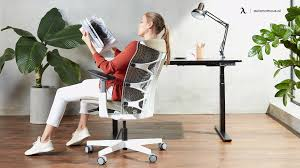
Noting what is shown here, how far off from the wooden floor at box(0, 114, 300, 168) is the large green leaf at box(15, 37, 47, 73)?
67 cm

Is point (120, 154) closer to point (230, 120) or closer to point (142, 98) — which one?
point (142, 98)

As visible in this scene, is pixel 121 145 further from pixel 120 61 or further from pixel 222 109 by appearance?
pixel 222 109

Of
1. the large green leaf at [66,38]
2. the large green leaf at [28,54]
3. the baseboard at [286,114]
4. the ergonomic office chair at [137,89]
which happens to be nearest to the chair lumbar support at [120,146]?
the ergonomic office chair at [137,89]

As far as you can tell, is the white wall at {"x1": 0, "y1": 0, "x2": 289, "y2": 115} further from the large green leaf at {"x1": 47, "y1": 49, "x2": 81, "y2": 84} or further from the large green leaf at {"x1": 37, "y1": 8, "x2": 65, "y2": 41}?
the large green leaf at {"x1": 47, "y1": 49, "x2": 81, "y2": 84}

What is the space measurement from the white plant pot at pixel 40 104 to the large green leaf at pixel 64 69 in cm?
36

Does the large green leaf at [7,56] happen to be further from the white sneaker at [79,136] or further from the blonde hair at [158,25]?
the blonde hair at [158,25]

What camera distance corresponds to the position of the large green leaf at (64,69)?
17.9 feet

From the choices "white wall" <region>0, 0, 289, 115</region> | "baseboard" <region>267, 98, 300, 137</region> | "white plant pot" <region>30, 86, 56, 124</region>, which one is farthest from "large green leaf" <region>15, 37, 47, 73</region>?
"baseboard" <region>267, 98, 300, 137</region>

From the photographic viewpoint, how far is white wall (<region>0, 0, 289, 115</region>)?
20.3 feet

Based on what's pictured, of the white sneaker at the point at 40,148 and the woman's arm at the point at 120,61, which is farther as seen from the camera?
the white sneaker at the point at 40,148

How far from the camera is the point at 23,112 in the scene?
6328 mm

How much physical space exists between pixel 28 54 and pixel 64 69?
1.48 ft

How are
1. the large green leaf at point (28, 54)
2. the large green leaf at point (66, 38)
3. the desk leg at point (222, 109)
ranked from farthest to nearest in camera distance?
the large green leaf at point (66, 38) < the large green leaf at point (28, 54) < the desk leg at point (222, 109)

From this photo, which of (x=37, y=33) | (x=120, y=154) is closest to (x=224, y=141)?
(x=120, y=154)
